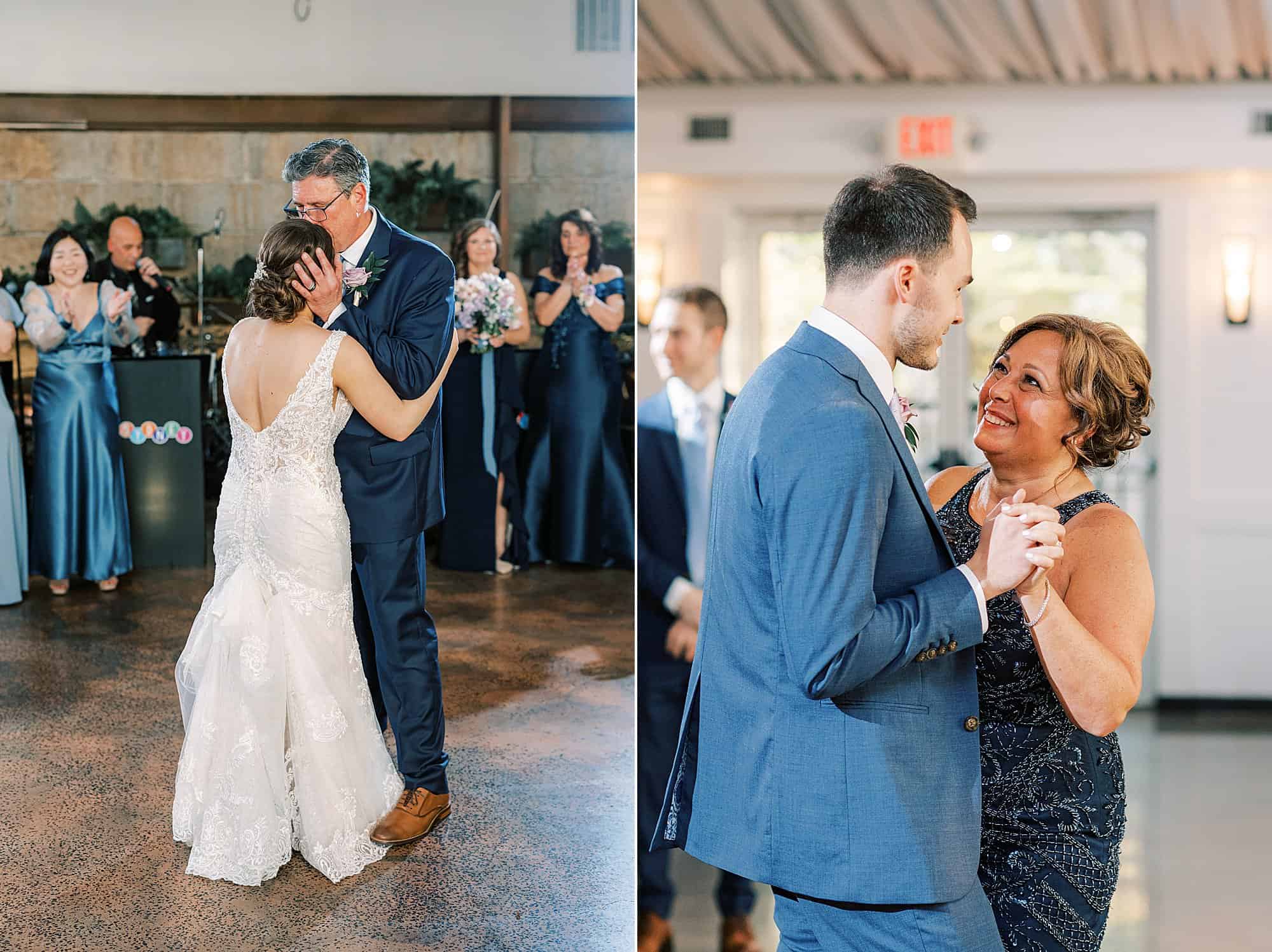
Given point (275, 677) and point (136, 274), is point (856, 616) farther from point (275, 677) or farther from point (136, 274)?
point (136, 274)

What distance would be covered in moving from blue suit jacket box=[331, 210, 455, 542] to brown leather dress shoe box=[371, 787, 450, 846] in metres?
0.52

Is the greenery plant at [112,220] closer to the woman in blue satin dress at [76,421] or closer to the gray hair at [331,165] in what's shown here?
the woman in blue satin dress at [76,421]

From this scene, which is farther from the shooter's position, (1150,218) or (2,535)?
(1150,218)

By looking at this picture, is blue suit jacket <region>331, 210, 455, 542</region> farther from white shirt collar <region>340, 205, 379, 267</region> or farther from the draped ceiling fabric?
the draped ceiling fabric

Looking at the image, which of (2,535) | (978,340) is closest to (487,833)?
(2,535)

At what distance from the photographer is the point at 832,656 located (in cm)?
135

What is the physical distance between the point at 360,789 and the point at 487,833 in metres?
0.28

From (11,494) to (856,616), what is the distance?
1795 mm

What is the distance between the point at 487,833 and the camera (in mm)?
2424

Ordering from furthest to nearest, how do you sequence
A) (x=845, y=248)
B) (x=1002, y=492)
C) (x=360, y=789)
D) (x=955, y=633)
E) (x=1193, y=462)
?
(x=1193, y=462)
(x=360, y=789)
(x=1002, y=492)
(x=845, y=248)
(x=955, y=633)

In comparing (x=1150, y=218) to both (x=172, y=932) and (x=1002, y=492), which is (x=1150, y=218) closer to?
(x=1002, y=492)

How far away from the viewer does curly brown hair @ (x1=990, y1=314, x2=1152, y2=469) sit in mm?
1750

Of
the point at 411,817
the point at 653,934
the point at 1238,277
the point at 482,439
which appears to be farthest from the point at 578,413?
the point at 1238,277

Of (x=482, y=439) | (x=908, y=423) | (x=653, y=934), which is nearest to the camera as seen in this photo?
(x=908, y=423)
